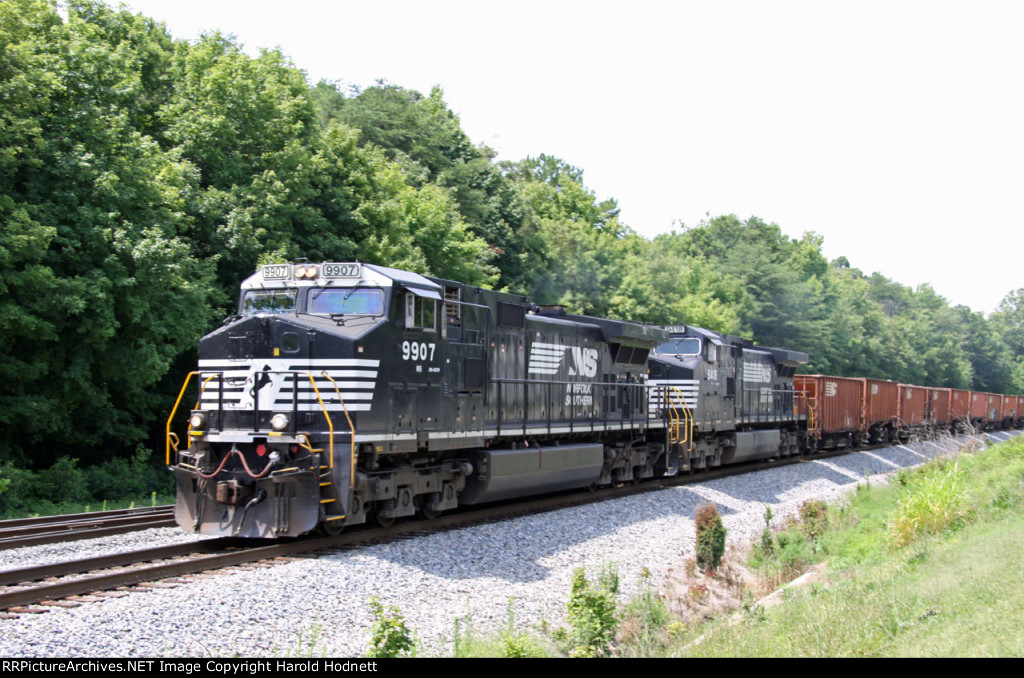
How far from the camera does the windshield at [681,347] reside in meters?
22.5

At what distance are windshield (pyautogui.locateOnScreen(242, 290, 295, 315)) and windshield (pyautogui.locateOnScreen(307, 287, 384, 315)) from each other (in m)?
0.36

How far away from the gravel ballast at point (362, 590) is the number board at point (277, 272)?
12.3 ft

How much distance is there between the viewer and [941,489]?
1405cm

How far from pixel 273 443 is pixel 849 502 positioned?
14336mm

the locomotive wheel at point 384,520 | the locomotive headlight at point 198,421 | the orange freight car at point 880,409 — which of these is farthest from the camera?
the orange freight car at point 880,409

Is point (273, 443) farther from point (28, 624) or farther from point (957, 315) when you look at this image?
point (957, 315)

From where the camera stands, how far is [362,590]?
8859mm

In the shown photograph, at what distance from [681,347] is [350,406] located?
1355cm

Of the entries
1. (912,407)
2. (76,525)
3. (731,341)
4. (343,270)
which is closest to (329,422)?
(343,270)

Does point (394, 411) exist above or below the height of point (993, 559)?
above

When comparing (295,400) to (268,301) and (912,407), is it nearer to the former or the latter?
(268,301)

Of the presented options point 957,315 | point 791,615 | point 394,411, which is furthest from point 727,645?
point 957,315

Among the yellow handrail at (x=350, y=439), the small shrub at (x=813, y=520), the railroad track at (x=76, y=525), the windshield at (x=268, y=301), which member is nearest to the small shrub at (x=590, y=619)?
the yellow handrail at (x=350, y=439)

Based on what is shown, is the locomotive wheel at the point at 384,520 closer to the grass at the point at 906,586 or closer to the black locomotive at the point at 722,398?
the grass at the point at 906,586
